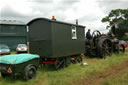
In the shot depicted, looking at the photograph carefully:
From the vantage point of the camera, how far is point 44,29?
7.04 metres

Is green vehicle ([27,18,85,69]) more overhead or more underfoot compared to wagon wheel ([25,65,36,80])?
more overhead

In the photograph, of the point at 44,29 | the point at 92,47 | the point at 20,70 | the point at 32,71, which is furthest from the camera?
the point at 92,47

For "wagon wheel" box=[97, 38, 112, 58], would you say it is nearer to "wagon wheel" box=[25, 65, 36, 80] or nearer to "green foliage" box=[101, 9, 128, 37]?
"wagon wheel" box=[25, 65, 36, 80]

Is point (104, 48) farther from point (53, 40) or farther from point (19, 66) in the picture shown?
point (19, 66)

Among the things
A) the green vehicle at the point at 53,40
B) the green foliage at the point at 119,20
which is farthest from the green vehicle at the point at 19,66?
the green foliage at the point at 119,20

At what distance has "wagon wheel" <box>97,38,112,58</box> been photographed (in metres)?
10.5

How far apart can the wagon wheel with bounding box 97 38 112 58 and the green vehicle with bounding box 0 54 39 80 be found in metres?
6.43

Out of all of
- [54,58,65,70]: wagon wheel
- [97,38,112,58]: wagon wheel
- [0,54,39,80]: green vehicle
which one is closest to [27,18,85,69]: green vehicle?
[54,58,65,70]: wagon wheel

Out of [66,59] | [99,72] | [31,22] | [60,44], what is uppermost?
[31,22]

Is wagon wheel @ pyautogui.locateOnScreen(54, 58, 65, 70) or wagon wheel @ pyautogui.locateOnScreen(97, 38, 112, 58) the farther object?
wagon wheel @ pyautogui.locateOnScreen(97, 38, 112, 58)

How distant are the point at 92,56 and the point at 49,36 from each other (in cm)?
638

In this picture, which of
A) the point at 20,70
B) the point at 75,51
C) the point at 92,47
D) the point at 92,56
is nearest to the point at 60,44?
the point at 75,51

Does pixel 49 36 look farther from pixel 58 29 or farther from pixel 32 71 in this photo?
pixel 32 71

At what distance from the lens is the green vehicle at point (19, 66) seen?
5.01 meters
